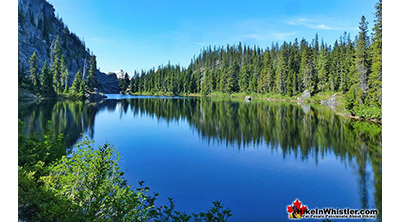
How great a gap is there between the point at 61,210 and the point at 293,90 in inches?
3207

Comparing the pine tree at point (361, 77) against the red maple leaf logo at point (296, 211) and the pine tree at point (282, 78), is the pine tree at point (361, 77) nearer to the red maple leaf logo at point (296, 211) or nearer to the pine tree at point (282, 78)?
the red maple leaf logo at point (296, 211)

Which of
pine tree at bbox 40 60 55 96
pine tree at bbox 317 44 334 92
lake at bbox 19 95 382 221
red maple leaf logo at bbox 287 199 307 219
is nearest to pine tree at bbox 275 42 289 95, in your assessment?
pine tree at bbox 317 44 334 92

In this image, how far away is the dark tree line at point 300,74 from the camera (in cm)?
3600

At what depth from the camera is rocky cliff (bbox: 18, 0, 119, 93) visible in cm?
9470

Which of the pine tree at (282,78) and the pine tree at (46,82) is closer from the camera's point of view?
the pine tree at (46,82)

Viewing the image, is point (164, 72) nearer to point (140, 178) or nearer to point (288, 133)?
point (288, 133)

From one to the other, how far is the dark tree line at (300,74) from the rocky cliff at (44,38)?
34350mm

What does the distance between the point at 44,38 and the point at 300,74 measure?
110974 mm

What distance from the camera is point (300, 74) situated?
8062cm

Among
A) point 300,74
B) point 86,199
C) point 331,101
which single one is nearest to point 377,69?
point 331,101

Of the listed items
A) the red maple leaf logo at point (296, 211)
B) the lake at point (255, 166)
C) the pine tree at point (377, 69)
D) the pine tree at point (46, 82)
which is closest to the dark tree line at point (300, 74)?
the pine tree at point (377, 69)

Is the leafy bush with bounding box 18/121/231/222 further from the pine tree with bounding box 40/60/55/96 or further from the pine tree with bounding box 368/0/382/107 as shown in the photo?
the pine tree with bounding box 40/60/55/96

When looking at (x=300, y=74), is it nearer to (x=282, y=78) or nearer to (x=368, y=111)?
(x=282, y=78)

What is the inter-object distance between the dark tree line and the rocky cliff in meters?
34.3
